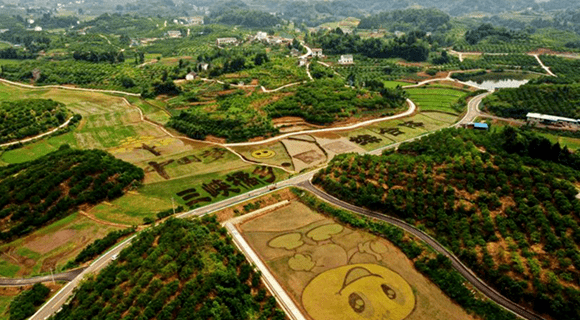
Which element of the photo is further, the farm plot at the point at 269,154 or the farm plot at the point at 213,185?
the farm plot at the point at 269,154

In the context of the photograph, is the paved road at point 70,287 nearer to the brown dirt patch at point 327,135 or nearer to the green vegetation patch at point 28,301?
the green vegetation patch at point 28,301

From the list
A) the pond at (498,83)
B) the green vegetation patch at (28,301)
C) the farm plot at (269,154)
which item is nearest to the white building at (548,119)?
the pond at (498,83)

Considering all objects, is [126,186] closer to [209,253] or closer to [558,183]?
[209,253]

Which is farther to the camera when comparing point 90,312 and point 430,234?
point 430,234

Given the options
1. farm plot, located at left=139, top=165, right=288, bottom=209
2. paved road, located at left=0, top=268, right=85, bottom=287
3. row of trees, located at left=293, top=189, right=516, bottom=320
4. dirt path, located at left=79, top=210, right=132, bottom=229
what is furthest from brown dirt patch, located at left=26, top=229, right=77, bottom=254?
row of trees, located at left=293, top=189, right=516, bottom=320

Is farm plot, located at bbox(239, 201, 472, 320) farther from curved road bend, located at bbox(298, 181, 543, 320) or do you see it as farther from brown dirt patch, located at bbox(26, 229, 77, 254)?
brown dirt patch, located at bbox(26, 229, 77, 254)

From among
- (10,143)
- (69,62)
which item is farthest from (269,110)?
(69,62)
